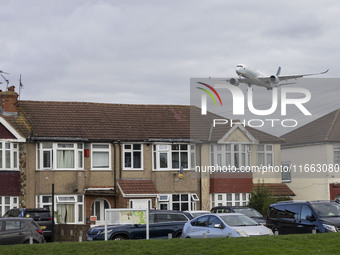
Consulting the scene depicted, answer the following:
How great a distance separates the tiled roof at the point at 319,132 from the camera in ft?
173

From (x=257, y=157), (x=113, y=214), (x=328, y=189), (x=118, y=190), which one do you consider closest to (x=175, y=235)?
(x=113, y=214)

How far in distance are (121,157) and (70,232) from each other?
10094 millimetres

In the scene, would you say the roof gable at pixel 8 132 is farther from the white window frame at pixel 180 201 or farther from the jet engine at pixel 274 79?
the jet engine at pixel 274 79

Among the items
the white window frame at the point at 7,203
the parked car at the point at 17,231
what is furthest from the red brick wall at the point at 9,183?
the parked car at the point at 17,231

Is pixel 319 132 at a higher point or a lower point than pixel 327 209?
higher

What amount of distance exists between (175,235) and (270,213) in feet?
12.9

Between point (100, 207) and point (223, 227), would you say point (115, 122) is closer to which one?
point (100, 207)

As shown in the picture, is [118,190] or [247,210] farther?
[118,190]

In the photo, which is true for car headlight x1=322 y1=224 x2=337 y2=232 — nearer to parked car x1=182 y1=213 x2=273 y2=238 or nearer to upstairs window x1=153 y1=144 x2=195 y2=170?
parked car x1=182 y1=213 x2=273 y2=238

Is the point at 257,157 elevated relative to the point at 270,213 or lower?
elevated

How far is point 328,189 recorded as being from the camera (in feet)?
170

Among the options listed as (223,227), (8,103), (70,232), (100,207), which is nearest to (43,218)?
(70,232)

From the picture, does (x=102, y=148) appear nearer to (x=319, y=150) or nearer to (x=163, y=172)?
(x=163, y=172)

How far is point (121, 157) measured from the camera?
45.9 metres
